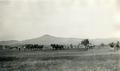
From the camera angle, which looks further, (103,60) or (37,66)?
(103,60)

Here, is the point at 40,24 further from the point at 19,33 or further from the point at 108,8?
the point at 108,8

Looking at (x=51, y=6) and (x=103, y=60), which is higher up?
(x=51, y=6)

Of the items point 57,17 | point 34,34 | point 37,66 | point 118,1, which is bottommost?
point 37,66

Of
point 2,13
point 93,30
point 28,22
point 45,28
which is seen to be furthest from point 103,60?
point 2,13

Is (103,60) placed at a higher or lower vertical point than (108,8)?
lower

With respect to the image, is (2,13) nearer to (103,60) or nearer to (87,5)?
(87,5)

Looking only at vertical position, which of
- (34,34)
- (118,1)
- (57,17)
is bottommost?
(34,34)

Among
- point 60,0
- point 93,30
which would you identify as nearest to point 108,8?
point 93,30

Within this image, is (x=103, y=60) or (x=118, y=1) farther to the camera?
(x=103, y=60)
